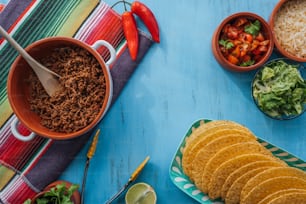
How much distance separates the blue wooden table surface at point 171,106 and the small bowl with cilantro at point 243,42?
124 mm

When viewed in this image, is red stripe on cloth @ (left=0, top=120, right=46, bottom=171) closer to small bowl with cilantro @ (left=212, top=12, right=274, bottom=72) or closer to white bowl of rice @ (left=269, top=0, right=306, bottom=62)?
small bowl with cilantro @ (left=212, top=12, right=274, bottom=72)

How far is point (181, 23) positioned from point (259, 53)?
41 centimetres

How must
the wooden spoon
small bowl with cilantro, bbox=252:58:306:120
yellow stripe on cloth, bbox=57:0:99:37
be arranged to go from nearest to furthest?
1. the wooden spoon
2. small bowl with cilantro, bbox=252:58:306:120
3. yellow stripe on cloth, bbox=57:0:99:37

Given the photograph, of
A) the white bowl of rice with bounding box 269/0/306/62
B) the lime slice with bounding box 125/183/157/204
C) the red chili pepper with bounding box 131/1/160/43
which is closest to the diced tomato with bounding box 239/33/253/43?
the white bowl of rice with bounding box 269/0/306/62

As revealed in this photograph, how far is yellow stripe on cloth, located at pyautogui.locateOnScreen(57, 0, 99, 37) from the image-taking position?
2.00 meters

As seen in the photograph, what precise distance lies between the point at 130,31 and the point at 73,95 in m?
0.44

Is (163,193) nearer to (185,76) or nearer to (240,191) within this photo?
(240,191)

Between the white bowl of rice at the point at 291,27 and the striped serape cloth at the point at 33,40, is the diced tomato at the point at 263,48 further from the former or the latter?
the striped serape cloth at the point at 33,40

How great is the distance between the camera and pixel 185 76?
205cm

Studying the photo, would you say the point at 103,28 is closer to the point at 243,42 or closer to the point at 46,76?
the point at 46,76

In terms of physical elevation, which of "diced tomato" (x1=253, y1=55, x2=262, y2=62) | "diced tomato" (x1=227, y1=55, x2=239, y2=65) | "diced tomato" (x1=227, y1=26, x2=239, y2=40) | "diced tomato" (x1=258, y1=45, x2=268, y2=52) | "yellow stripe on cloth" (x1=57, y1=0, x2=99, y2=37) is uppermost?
"yellow stripe on cloth" (x1=57, y1=0, x2=99, y2=37)

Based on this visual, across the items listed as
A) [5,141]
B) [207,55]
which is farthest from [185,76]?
[5,141]

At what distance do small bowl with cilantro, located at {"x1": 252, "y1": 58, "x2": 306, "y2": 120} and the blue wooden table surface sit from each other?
10 centimetres

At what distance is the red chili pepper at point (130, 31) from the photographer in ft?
6.50
